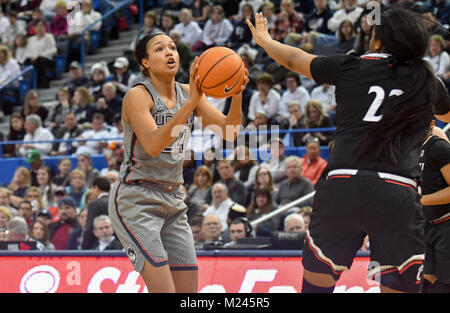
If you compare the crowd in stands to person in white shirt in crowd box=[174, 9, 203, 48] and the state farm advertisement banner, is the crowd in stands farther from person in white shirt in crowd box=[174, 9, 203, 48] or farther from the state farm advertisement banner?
the state farm advertisement banner

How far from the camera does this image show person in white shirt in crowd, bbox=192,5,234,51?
1430 cm

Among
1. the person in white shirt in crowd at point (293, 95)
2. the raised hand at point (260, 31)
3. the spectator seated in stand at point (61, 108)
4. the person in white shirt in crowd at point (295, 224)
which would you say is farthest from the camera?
the spectator seated in stand at point (61, 108)

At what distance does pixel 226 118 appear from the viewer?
4.63 meters

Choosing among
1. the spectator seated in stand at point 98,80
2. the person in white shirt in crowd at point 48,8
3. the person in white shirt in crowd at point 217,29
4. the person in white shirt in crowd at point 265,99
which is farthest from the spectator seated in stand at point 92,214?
the person in white shirt in crowd at point 48,8

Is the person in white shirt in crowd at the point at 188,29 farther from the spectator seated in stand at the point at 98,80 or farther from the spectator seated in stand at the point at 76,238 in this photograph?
the spectator seated in stand at the point at 76,238

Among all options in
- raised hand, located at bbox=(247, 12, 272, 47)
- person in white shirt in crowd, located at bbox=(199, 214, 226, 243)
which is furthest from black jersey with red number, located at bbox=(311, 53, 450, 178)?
person in white shirt in crowd, located at bbox=(199, 214, 226, 243)

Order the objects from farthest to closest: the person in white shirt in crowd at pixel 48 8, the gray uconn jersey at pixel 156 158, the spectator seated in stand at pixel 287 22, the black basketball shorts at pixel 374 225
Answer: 1. the person in white shirt in crowd at pixel 48 8
2. the spectator seated in stand at pixel 287 22
3. the gray uconn jersey at pixel 156 158
4. the black basketball shorts at pixel 374 225

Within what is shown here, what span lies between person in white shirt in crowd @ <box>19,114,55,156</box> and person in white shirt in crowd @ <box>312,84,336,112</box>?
506 cm

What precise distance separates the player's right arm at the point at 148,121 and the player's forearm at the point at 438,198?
1820mm

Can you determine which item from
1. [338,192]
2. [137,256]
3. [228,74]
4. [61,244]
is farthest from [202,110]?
[61,244]

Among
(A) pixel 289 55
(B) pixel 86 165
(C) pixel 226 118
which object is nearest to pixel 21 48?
(B) pixel 86 165

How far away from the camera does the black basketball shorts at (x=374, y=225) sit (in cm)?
358
